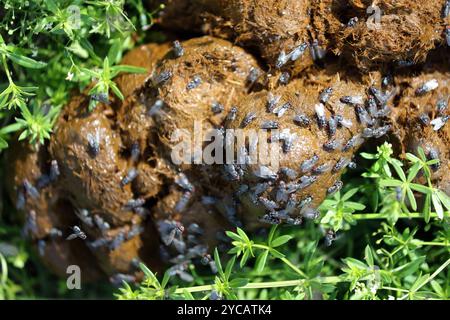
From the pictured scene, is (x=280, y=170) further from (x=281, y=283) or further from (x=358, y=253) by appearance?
(x=358, y=253)

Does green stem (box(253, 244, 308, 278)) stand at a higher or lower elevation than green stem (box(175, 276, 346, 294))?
higher

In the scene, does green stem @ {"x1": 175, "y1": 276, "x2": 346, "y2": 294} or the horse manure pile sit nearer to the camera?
the horse manure pile

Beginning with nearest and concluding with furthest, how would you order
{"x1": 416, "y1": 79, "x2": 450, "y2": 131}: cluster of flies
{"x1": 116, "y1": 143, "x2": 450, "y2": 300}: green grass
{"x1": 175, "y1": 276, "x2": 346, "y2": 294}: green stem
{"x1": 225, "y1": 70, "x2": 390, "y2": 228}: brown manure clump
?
{"x1": 225, "y1": 70, "x2": 390, "y2": 228}: brown manure clump < {"x1": 416, "y1": 79, "x2": 450, "y2": 131}: cluster of flies < {"x1": 116, "y1": 143, "x2": 450, "y2": 300}: green grass < {"x1": 175, "y1": 276, "x2": 346, "y2": 294}: green stem

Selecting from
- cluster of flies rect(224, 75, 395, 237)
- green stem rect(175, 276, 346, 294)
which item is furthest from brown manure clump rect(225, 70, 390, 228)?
green stem rect(175, 276, 346, 294)

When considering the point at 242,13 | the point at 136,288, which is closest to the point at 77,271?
the point at 136,288

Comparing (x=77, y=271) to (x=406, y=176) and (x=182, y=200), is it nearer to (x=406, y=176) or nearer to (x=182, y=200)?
(x=182, y=200)

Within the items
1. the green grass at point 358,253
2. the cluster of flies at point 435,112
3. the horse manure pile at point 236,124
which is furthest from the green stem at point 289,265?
the cluster of flies at point 435,112

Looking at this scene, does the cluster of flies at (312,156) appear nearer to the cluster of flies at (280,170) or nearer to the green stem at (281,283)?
the cluster of flies at (280,170)

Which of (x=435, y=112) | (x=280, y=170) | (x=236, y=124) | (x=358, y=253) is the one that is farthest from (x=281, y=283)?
(x=435, y=112)

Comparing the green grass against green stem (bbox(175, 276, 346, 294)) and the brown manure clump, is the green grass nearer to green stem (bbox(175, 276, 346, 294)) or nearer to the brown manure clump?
green stem (bbox(175, 276, 346, 294))

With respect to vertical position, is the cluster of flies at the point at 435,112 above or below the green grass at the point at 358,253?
above

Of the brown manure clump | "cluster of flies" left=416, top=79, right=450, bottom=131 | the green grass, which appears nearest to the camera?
the brown manure clump
